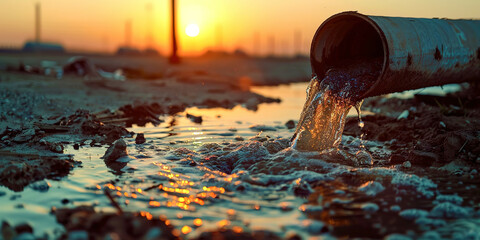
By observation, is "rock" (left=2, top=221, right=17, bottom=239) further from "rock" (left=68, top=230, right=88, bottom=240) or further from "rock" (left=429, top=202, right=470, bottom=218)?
"rock" (left=429, top=202, right=470, bottom=218)

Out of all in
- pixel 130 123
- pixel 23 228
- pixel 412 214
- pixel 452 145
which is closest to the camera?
pixel 23 228

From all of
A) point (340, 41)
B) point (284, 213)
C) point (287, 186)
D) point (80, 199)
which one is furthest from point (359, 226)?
point (340, 41)

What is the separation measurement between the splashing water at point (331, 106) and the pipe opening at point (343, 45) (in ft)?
0.85

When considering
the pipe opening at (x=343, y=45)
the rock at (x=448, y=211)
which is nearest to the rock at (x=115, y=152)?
the pipe opening at (x=343, y=45)

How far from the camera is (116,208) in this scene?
3.77 metres

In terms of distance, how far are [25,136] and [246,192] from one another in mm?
3536

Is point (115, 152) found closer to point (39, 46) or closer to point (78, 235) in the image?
point (78, 235)

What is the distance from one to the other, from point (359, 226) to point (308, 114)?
3.23m

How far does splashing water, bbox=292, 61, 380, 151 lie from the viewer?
628 centimetres

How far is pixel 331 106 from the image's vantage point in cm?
644

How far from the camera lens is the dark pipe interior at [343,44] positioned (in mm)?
6848

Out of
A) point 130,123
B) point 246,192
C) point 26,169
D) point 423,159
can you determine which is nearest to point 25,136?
point 26,169

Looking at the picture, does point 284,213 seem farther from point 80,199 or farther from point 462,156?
point 462,156

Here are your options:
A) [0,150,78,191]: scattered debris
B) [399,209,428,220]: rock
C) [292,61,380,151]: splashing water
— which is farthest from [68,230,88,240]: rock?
[292,61,380,151]: splashing water
